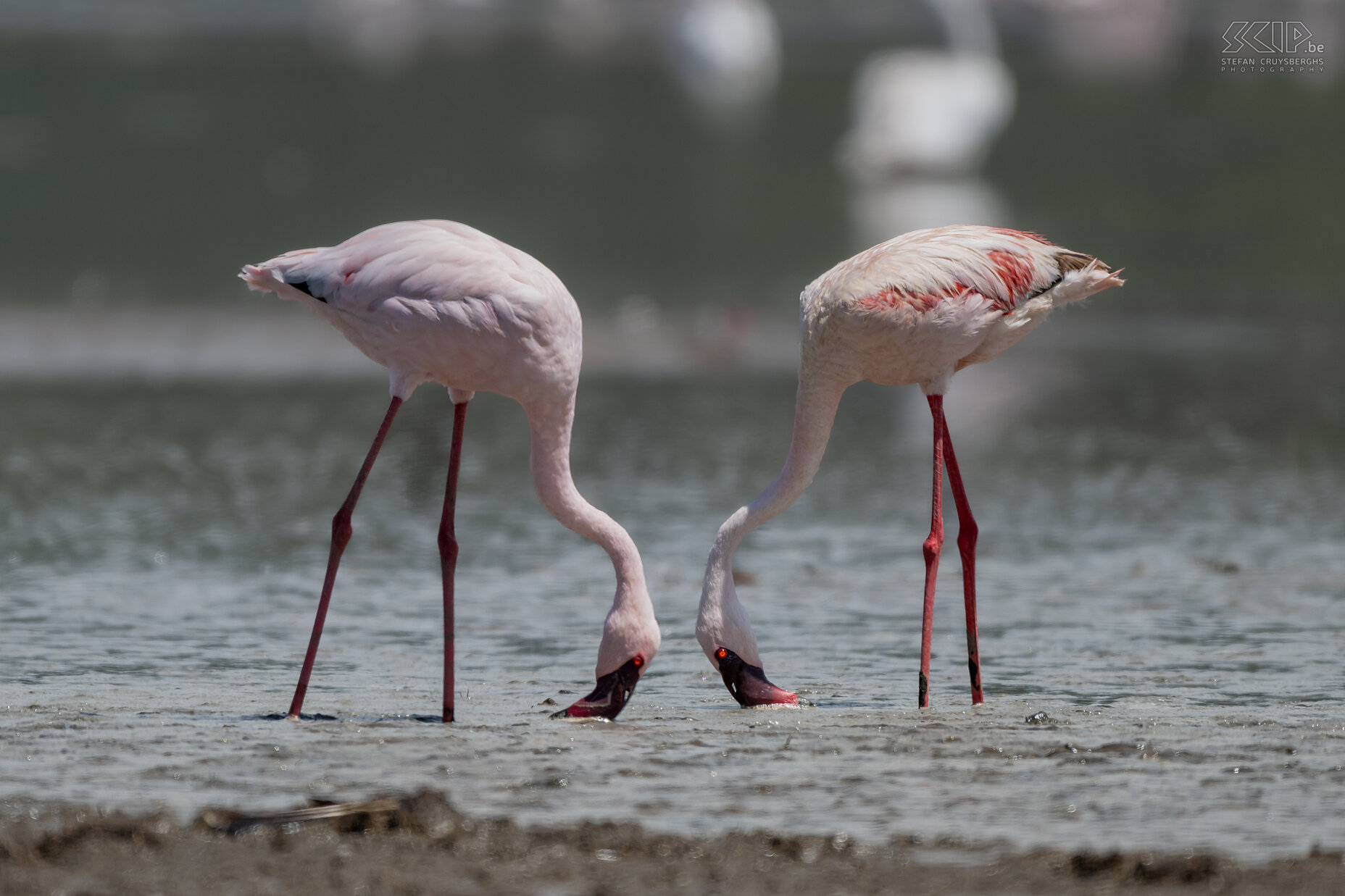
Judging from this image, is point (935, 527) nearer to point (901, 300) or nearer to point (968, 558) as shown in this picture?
point (968, 558)

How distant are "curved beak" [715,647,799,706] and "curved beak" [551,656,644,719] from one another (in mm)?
279

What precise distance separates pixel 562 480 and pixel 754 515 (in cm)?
66

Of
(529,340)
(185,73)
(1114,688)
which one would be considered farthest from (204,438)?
(185,73)

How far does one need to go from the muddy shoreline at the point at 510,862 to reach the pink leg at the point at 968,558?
1.87m

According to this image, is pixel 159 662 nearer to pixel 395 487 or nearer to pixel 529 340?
pixel 529 340

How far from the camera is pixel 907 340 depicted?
631cm

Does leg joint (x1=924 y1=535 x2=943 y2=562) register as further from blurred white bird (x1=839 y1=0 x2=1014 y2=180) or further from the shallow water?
blurred white bird (x1=839 y1=0 x2=1014 y2=180)

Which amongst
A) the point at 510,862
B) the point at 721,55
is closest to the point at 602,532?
the point at 510,862

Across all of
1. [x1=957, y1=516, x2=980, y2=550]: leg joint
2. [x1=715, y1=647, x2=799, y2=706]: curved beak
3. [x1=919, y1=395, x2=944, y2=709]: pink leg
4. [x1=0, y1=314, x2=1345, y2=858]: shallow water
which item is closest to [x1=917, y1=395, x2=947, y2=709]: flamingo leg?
[x1=919, y1=395, x2=944, y2=709]: pink leg

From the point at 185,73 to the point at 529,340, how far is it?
2855 centimetres

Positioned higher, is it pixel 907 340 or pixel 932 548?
pixel 907 340

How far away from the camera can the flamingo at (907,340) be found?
6117 mm

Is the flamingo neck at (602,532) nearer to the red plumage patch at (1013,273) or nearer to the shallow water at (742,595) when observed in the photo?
the shallow water at (742,595)

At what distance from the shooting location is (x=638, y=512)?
928 cm
